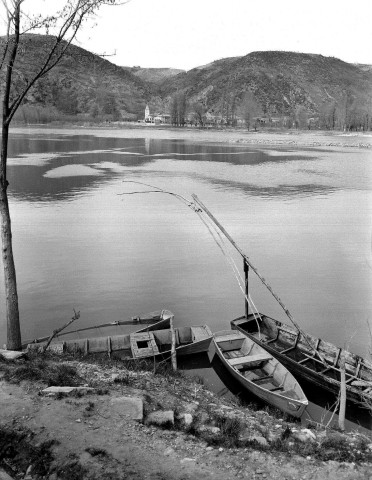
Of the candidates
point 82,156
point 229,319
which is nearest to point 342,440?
point 229,319

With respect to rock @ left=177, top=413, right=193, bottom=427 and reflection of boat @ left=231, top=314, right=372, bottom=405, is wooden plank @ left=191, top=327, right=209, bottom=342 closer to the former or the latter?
reflection of boat @ left=231, top=314, right=372, bottom=405

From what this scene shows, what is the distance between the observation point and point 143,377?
1120 centimetres

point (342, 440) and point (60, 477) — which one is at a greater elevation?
point (60, 477)

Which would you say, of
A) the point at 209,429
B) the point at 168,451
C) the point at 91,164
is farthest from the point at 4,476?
the point at 91,164

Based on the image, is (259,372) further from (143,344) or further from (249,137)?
(249,137)

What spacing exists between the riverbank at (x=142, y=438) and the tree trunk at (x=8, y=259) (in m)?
2.49

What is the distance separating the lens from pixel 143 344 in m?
14.6

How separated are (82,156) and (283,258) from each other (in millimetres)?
48695

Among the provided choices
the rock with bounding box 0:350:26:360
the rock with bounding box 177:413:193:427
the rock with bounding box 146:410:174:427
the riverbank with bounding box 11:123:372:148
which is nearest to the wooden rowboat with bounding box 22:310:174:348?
the rock with bounding box 0:350:26:360

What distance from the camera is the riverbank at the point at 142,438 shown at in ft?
23.1

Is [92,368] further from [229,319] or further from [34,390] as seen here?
[229,319]

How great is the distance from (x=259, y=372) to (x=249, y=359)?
489 mm

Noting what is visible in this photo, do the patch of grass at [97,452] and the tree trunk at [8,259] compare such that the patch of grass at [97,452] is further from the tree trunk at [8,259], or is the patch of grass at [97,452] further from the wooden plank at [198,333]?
the wooden plank at [198,333]

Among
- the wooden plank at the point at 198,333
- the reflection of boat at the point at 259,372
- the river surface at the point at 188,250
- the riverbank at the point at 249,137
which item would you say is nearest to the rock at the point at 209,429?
the reflection of boat at the point at 259,372
